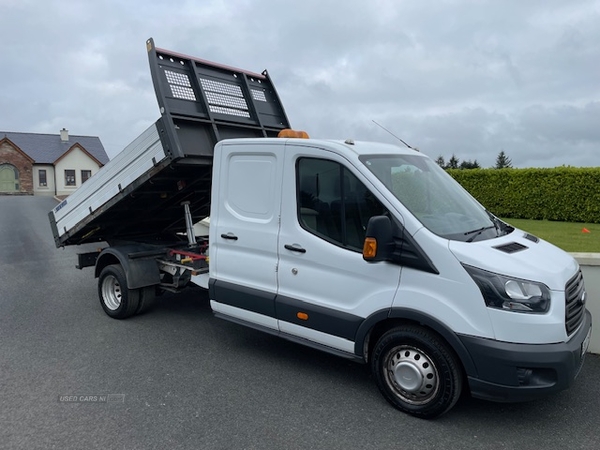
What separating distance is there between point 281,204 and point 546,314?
2357mm

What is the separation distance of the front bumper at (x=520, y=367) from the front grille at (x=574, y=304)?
0.16 metres

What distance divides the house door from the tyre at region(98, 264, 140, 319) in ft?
165

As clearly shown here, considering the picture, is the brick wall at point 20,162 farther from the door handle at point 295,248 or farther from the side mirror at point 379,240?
the side mirror at point 379,240

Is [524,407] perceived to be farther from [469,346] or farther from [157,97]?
[157,97]

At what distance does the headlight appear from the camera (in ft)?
10.9

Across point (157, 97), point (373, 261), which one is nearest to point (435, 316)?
point (373, 261)

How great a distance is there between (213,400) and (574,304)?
3.03 m

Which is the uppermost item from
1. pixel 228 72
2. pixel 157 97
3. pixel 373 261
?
pixel 228 72

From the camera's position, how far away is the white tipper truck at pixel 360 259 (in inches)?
133

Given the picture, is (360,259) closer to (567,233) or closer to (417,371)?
(417,371)

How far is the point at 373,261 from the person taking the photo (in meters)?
3.81

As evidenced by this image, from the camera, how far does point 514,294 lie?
3.34 meters

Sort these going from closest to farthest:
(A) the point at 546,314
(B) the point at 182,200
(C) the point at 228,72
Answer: (A) the point at 546,314 → (C) the point at 228,72 → (B) the point at 182,200

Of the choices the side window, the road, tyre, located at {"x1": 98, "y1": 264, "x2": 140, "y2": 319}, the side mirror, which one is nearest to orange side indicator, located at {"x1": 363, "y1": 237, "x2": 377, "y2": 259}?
the side mirror
